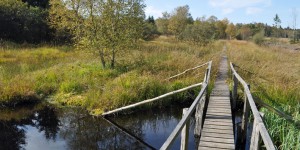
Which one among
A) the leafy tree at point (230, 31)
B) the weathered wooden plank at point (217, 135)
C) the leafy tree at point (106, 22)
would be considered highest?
the leafy tree at point (230, 31)

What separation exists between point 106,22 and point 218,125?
9.92 m

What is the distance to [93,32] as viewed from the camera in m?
15.6

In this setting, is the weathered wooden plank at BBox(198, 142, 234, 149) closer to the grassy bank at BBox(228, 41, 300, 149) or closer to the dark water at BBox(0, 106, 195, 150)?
the grassy bank at BBox(228, 41, 300, 149)

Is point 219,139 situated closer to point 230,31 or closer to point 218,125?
point 218,125

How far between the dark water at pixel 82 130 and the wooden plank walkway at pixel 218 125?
97cm

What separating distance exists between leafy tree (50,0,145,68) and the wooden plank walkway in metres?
6.66

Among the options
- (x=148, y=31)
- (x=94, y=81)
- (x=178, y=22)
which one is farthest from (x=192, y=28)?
(x=94, y=81)

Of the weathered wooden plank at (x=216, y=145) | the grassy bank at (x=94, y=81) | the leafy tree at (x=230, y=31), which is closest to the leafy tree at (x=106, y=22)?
Result: the grassy bank at (x=94, y=81)

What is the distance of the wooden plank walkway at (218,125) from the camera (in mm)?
6057

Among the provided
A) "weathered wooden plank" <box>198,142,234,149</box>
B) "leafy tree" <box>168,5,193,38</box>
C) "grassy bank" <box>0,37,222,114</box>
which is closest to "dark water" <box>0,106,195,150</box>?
"grassy bank" <box>0,37,222,114</box>

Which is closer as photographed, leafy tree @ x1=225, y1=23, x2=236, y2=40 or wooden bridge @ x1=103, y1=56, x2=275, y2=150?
wooden bridge @ x1=103, y1=56, x2=275, y2=150

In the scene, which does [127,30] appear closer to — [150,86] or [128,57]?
[128,57]

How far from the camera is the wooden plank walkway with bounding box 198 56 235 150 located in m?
6.06

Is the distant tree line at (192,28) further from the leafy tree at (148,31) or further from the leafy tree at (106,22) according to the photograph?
the leafy tree at (106,22)
